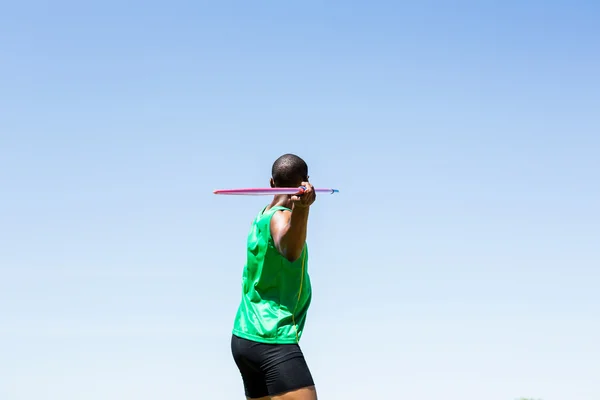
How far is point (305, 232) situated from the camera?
7.23m

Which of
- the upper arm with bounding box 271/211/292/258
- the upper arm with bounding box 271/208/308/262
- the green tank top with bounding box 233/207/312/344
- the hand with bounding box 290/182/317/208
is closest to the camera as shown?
the hand with bounding box 290/182/317/208

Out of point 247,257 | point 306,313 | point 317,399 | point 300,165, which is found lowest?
point 317,399

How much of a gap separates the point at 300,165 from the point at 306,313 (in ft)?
3.77

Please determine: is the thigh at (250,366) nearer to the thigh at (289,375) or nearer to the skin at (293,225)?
the thigh at (289,375)

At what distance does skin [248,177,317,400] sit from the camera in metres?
7.01

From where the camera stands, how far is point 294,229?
7160 millimetres

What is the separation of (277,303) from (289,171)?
1010 mm

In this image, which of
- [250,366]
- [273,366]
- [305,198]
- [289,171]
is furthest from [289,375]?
[289,171]

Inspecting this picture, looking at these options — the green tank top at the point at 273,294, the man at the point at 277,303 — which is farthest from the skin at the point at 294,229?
the green tank top at the point at 273,294

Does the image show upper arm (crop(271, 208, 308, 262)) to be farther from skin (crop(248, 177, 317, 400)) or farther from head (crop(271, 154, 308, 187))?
head (crop(271, 154, 308, 187))

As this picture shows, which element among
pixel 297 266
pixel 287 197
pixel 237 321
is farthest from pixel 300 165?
pixel 237 321

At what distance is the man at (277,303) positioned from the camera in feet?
24.1

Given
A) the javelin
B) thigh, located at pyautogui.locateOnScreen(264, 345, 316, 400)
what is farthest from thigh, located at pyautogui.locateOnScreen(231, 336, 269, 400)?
the javelin

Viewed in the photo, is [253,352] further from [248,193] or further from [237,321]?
[248,193]
